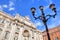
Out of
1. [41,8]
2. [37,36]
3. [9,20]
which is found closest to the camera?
[41,8]

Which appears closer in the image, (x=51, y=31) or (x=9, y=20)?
(x=9, y=20)

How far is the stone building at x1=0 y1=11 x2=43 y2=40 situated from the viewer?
1842 cm

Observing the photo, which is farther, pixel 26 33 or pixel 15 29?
pixel 26 33

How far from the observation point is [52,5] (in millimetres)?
7645

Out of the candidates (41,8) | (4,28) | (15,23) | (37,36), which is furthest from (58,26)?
(41,8)

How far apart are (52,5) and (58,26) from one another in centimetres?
2231

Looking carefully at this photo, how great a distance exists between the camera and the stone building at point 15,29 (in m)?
18.4

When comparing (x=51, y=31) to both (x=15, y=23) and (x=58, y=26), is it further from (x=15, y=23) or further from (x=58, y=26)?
(x=15, y=23)

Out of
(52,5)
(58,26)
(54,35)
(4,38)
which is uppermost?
(58,26)

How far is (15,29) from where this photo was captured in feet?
67.6

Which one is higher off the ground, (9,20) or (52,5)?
(9,20)

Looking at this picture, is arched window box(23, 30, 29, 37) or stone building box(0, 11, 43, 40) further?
arched window box(23, 30, 29, 37)

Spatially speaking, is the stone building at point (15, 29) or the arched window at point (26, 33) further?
the arched window at point (26, 33)

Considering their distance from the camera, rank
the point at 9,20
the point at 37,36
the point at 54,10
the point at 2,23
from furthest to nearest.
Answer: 1. the point at 37,36
2. the point at 9,20
3. the point at 2,23
4. the point at 54,10
